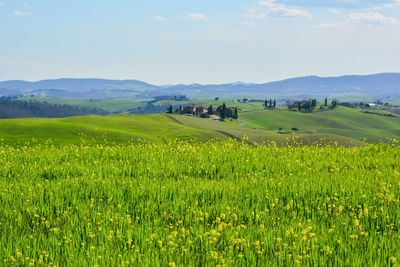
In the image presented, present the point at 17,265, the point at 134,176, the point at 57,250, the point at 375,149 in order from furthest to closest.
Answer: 1. the point at 375,149
2. the point at 134,176
3. the point at 57,250
4. the point at 17,265

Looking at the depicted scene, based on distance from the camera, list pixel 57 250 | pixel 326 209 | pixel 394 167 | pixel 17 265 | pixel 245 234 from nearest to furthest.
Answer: pixel 17 265
pixel 57 250
pixel 245 234
pixel 326 209
pixel 394 167

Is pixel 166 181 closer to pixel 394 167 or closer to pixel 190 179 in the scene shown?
pixel 190 179

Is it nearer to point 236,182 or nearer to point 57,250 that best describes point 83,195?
point 57,250

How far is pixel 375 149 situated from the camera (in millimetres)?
18766

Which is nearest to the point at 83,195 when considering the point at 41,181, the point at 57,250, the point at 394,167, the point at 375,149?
the point at 41,181

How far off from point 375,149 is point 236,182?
10.3 metres

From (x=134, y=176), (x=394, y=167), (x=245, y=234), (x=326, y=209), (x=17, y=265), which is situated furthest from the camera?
(x=394, y=167)

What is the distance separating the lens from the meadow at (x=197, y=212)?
674 centimetres

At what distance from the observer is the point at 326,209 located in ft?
32.2

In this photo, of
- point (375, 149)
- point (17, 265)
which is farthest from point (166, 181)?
point (375, 149)

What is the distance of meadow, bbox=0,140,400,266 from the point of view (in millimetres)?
6742

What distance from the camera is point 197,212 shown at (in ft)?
29.0

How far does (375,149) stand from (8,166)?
A: 54.3 ft

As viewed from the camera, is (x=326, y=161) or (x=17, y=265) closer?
(x=17, y=265)
